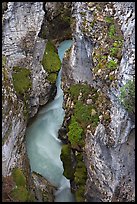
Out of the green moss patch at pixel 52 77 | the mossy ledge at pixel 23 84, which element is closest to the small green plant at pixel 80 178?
the mossy ledge at pixel 23 84

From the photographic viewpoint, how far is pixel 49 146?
21.9 meters

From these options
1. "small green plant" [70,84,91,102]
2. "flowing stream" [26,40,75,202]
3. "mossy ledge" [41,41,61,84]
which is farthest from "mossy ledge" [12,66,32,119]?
"small green plant" [70,84,91,102]

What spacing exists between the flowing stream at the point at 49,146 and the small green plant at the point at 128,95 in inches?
224

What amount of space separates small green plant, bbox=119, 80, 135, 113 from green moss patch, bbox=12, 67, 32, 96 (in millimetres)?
6791

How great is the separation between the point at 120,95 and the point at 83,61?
5.31 metres

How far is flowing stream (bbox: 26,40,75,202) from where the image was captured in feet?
67.7

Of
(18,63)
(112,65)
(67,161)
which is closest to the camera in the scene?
(112,65)

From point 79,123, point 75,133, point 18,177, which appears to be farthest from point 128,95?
point 18,177

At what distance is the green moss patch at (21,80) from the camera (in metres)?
22.0

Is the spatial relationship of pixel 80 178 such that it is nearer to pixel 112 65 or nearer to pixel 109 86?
pixel 109 86

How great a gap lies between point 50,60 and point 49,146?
497cm

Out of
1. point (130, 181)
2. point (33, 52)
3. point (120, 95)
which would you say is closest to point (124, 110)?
point (120, 95)

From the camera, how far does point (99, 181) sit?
59.5ft

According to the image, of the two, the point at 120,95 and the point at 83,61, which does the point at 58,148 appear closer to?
the point at 83,61
